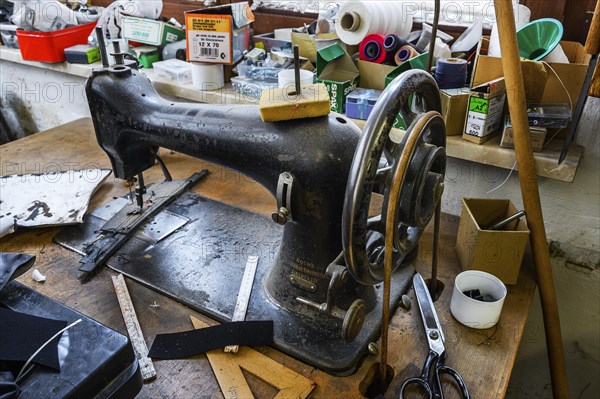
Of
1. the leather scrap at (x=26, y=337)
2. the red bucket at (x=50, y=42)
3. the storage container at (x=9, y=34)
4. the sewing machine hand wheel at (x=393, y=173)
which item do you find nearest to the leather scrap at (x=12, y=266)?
the leather scrap at (x=26, y=337)

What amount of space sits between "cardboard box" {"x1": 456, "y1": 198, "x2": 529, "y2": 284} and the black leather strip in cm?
48

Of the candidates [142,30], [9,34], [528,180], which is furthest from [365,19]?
[9,34]

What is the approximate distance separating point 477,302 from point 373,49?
863 mm

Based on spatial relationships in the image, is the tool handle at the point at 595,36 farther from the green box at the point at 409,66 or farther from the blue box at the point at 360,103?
the blue box at the point at 360,103

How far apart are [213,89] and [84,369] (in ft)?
3.94

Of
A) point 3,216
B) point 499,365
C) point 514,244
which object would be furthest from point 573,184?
point 3,216

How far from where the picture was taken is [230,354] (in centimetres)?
88

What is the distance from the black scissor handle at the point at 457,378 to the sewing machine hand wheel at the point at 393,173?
21 centimetres

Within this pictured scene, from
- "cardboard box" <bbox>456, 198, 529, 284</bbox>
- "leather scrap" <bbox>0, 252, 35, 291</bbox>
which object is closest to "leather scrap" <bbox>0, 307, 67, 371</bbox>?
"leather scrap" <bbox>0, 252, 35, 291</bbox>

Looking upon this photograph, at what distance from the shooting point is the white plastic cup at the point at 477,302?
91cm

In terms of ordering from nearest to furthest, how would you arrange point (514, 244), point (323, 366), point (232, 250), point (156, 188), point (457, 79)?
1. point (323, 366)
2. point (514, 244)
3. point (232, 250)
4. point (457, 79)
5. point (156, 188)

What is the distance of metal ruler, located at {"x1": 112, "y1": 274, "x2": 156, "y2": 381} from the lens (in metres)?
0.84

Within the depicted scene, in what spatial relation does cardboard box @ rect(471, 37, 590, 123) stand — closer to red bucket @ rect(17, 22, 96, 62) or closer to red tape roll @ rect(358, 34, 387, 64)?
red tape roll @ rect(358, 34, 387, 64)

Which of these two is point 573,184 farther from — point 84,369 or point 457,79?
point 84,369
